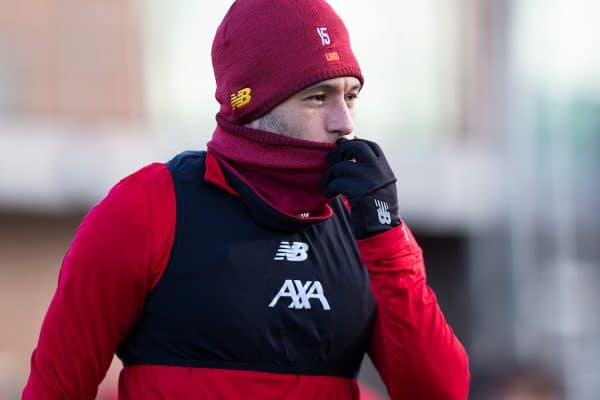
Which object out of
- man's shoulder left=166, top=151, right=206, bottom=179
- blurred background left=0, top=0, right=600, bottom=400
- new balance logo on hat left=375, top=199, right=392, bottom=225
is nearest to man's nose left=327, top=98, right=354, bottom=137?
new balance logo on hat left=375, top=199, right=392, bottom=225

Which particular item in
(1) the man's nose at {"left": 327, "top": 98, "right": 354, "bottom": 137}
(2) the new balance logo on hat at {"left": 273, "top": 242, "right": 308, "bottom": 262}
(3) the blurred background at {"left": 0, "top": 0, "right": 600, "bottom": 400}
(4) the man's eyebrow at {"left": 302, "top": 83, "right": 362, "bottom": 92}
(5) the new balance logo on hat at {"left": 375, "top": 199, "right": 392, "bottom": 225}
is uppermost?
(4) the man's eyebrow at {"left": 302, "top": 83, "right": 362, "bottom": 92}

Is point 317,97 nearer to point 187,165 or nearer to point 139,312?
point 187,165

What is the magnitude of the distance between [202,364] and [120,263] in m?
0.30

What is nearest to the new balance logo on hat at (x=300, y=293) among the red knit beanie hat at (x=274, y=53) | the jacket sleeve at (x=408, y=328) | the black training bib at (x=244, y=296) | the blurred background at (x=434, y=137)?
the black training bib at (x=244, y=296)

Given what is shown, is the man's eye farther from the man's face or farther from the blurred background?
the blurred background

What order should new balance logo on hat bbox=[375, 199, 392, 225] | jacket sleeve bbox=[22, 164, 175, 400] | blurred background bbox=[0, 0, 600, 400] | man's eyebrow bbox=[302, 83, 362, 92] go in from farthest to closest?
blurred background bbox=[0, 0, 600, 400]
man's eyebrow bbox=[302, 83, 362, 92]
new balance logo on hat bbox=[375, 199, 392, 225]
jacket sleeve bbox=[22, 164, 175, 400]

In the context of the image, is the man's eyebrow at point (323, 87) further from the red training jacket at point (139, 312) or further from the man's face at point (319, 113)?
the red training jacket at point (139, 312)

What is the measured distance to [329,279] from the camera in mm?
3078

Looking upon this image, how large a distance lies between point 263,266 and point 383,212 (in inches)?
11.8

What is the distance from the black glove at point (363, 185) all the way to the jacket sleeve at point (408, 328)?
0.03 m

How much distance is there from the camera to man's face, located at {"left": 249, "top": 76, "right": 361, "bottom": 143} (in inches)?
121

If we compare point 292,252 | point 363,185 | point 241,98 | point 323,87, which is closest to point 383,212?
point 363,185

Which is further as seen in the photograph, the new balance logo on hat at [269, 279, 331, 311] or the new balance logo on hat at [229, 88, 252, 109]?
the new balance logo on hat at [229, 88, 252, 109]

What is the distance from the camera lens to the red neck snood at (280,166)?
3.05 metres
